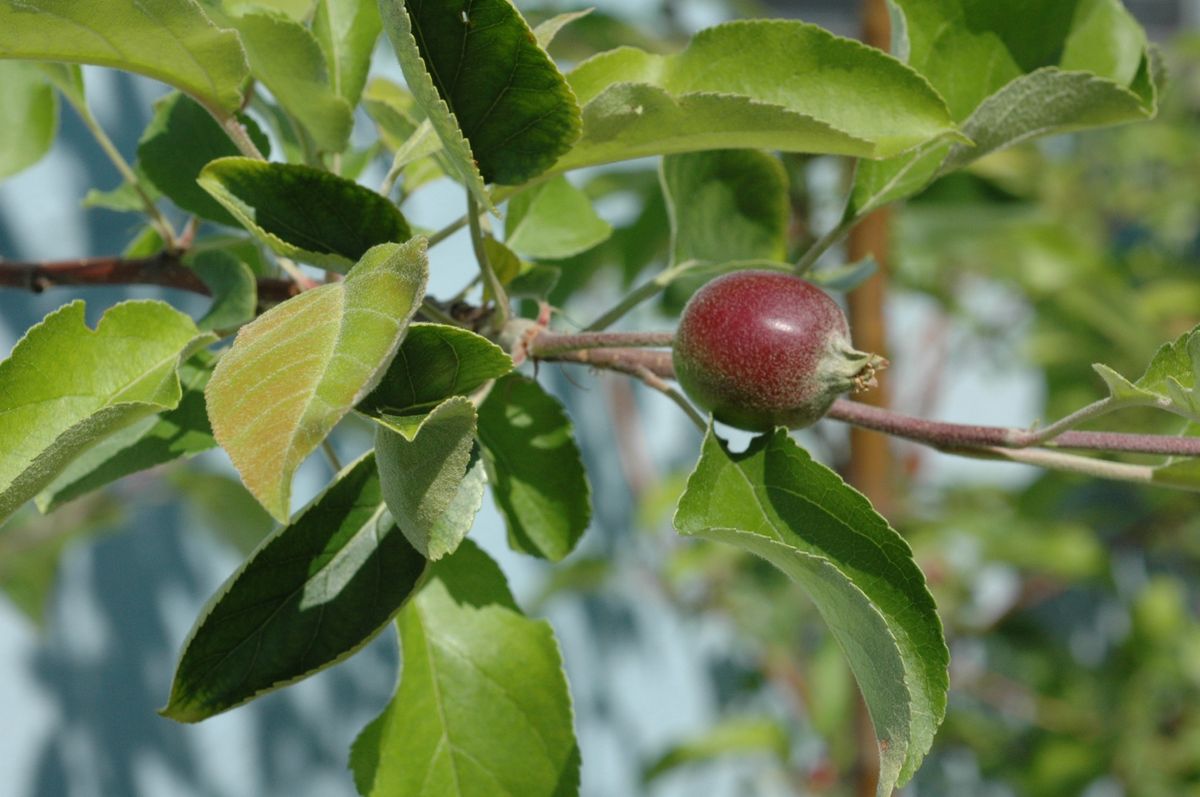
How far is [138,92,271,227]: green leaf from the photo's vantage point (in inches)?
22.0

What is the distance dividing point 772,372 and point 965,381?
2.49m

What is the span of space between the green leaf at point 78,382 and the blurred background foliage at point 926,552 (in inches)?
13.2

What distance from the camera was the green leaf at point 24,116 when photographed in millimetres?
666

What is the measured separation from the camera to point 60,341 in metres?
0.44

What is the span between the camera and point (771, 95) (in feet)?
1.59

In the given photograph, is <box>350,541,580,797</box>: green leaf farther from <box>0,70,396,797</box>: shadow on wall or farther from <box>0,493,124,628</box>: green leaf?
<box>0,70,396,797</box>: shadow on wall

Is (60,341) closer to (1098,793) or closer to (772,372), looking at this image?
(772,372)

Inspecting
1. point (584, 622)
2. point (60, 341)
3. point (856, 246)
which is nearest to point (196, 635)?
point (60, 341)

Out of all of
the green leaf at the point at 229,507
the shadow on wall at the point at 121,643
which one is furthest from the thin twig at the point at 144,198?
the shadow on wall at the point at 121,643

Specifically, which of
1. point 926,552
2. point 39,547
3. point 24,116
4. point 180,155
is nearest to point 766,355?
point 180,155

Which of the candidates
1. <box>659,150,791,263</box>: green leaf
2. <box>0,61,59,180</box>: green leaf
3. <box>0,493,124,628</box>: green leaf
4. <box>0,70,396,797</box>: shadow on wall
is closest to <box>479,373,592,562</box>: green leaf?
<box>659,150,791,263</box>: green leaf

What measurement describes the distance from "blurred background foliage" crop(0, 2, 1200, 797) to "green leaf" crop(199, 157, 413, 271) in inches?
12.7

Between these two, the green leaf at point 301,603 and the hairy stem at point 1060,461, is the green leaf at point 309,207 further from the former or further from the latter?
the hairy stem at point 1060,461

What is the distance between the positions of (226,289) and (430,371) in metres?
0.16
